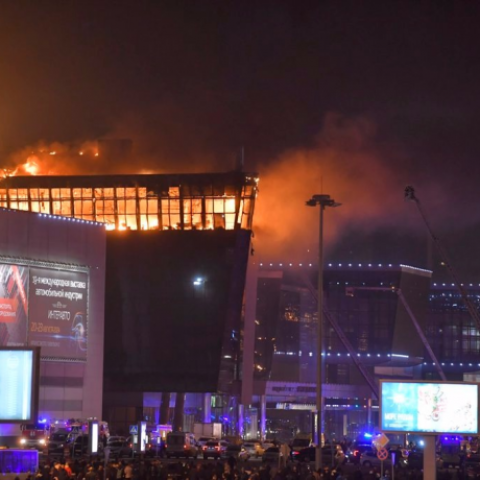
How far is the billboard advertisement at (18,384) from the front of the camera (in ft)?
114

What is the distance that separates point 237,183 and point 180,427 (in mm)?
24287

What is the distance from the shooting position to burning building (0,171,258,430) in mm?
98625

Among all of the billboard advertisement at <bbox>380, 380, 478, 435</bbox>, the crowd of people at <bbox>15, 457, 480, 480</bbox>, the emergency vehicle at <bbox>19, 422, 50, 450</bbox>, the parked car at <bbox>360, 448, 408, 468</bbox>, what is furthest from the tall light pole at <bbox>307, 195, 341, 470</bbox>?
the emergency vehicle at <bbox>19, 422, 50, 450</bbox>

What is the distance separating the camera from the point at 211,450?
227ft

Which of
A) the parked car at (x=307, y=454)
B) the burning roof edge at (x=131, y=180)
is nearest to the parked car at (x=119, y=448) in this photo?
the parked car at (x=307, y=454)

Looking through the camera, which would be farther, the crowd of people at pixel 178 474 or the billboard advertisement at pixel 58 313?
the billboard advertisement at pixel 58 313

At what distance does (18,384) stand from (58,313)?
4575 cm

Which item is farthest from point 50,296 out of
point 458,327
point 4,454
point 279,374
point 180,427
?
point 458,327

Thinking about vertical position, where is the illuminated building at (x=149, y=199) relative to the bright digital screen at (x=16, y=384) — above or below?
above

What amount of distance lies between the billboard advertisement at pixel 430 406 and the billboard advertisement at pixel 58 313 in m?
44.3

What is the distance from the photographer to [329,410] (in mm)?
151000

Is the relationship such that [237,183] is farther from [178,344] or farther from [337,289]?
[337,289]

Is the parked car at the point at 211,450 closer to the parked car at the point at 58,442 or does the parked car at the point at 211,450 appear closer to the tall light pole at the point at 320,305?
the parked car at the point at 58,442

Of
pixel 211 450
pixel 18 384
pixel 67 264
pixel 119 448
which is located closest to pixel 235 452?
pixel 211 450
